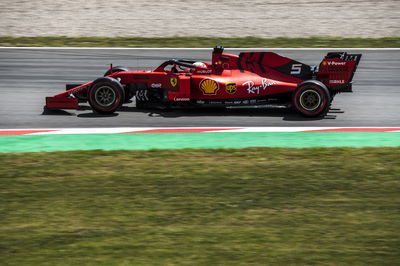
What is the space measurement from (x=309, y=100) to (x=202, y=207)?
5004 mm

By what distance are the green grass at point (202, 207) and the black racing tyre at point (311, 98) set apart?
2.12 m

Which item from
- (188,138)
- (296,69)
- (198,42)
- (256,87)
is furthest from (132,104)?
(198,42)

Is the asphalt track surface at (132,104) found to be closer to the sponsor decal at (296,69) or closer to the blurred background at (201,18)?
the sponsor decal at (296,69)

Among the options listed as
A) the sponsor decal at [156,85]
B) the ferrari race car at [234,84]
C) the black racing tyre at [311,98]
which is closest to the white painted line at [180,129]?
the black racing tyre at [311,98]

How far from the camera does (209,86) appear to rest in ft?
38.2

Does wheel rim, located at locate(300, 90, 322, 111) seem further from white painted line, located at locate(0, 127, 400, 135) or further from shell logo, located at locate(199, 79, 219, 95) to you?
shell logo, located at locate(199, 79, 219, 95)

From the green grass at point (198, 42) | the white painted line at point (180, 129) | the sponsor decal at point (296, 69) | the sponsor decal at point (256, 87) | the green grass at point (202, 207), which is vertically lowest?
the green grass at point (202, 207)

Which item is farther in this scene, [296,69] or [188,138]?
[296,69]

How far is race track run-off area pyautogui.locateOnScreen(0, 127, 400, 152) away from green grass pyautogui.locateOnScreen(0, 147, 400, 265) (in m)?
0.50

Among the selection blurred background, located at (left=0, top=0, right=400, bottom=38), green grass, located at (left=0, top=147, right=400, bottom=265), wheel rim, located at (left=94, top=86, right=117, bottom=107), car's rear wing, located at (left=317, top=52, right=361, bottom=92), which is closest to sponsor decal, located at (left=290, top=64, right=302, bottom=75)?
car's rear wing, located at (left=317, top=52, right=361, bottom=92)

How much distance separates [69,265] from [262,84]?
6.72 meters

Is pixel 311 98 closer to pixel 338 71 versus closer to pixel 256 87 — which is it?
pixel 338 71

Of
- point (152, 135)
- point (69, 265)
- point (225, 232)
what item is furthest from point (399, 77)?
point (69, 265)

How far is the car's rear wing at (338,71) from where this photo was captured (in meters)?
11.5
